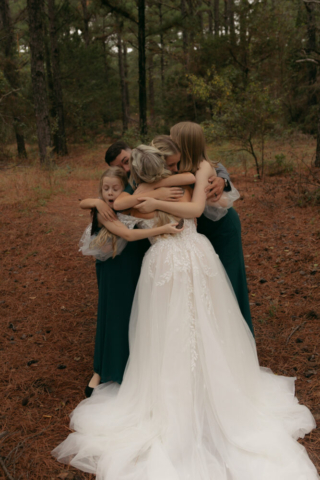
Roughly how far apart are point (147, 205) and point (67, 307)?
120 inches

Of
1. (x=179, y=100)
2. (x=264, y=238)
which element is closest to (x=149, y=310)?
(x=264, y=238)

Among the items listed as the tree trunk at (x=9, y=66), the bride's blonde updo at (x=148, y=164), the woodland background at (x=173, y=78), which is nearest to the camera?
the bride's blonde updo at (x=148, y=164)

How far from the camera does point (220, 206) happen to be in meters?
3.35

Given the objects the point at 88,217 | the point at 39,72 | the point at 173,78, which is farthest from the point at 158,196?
the point at 173,78

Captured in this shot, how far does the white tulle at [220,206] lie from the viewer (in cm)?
333

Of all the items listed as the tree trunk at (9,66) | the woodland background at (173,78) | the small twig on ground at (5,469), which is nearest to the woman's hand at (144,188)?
the small twig on ground at (5,469)

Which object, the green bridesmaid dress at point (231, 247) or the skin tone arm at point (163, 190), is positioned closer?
the skin tone arm at point (163, 190)

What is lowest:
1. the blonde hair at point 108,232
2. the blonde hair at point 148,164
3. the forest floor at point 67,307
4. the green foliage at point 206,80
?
the forest floor at point 67,307

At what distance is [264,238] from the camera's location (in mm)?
7062

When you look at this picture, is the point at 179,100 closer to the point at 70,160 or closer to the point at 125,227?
the point at 70,160

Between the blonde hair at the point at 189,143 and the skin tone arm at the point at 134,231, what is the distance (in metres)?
0.49

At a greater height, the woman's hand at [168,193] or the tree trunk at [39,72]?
the tree trunk at [39,72]

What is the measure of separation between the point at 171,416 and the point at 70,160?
52.2 ft

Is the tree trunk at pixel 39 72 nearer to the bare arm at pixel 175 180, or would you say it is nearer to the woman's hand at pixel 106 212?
the woman's hand at pixel 106 212
